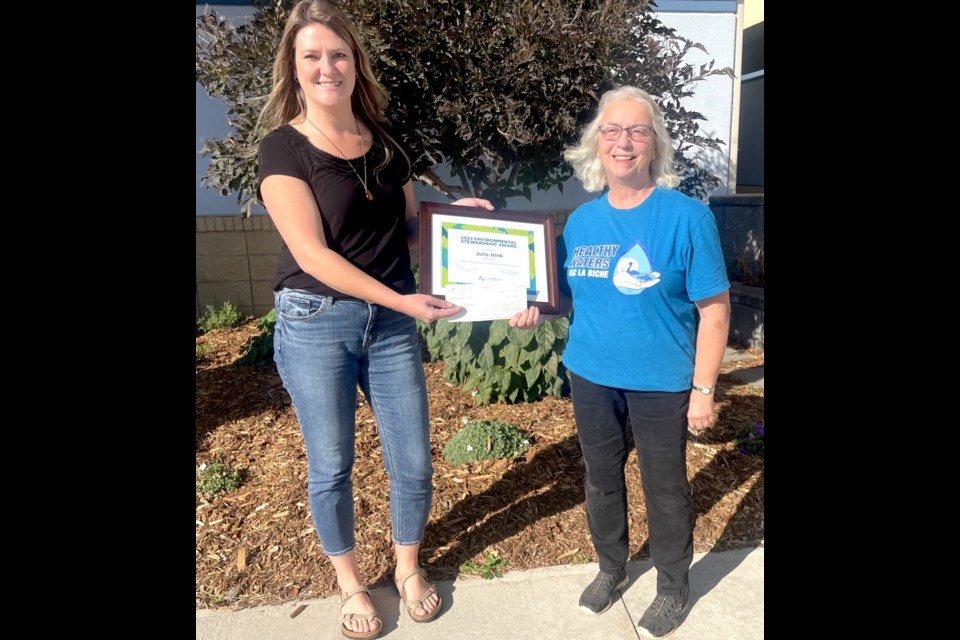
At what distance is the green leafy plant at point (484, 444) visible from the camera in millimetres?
3762

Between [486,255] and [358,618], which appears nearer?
[486,255]

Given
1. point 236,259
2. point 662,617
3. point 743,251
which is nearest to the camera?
point 662,617

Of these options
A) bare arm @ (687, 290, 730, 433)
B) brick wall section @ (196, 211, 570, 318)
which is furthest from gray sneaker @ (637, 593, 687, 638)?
brick wall section @ (196, 211, 570, 318)

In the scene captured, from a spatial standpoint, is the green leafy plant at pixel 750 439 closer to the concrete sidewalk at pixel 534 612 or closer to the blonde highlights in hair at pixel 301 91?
the concrete sidewalk at pixel 534 612

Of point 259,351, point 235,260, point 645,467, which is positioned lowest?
point 645,467

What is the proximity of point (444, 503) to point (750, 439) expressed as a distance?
195cm

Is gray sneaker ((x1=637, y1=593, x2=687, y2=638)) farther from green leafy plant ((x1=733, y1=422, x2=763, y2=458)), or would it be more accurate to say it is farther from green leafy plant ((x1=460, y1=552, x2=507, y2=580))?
green leafy plant ((x1=733, y1=422, x2=763, y2=458))

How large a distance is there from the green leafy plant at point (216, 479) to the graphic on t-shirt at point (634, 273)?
2.48 meters

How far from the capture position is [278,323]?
7.59 ft

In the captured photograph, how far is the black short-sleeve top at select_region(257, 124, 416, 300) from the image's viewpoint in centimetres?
209

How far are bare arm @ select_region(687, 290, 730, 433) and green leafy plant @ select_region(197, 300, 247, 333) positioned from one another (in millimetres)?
5386

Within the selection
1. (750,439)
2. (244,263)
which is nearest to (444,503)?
(750,439)

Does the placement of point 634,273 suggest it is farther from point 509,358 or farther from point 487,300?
point 509,358

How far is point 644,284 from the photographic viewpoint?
2.21 m
